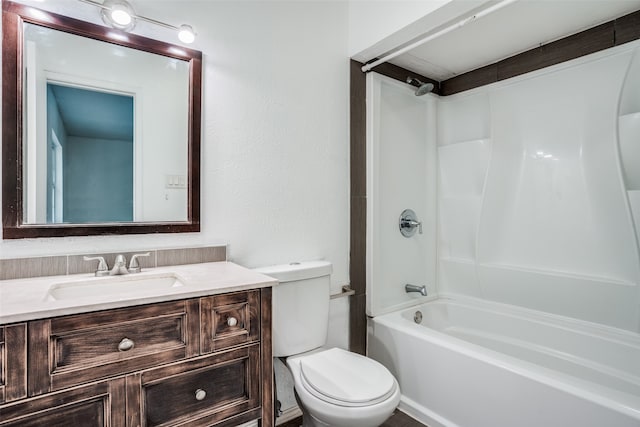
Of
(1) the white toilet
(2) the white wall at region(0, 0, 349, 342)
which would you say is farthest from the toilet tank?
(2) the white wall at region(0, 0, 349, 342)

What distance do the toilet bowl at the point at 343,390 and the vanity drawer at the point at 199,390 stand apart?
282 mm

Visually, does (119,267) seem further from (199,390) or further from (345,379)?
(345,379)

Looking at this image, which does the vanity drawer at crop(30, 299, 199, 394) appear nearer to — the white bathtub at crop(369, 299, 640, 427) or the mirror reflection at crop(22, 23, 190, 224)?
the mirror reflection at crop(22, 23, 190, 224)

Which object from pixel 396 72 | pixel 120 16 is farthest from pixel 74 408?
pixel 396 72

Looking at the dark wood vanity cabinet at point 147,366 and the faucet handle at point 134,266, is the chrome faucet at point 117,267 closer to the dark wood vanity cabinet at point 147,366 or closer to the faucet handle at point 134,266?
the faucet handle at point 134,266

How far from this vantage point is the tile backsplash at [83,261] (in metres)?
1.21

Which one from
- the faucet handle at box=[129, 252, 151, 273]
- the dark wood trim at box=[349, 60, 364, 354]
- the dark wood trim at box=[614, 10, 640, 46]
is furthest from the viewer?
the dark wood trim at box=[349, 60, 364, 354]

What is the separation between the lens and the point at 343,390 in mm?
1390

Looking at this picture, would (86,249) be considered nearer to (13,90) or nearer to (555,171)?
(13,90)

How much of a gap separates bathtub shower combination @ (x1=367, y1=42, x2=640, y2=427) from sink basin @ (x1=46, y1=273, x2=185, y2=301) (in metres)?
1.32

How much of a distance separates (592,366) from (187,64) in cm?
264

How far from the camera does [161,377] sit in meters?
1.04

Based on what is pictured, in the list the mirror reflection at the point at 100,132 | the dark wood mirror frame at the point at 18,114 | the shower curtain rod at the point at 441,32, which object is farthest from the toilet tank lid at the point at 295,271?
the shower curtain rod at the point at 441,32

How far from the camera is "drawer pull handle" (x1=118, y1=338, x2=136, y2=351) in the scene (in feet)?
3.20
